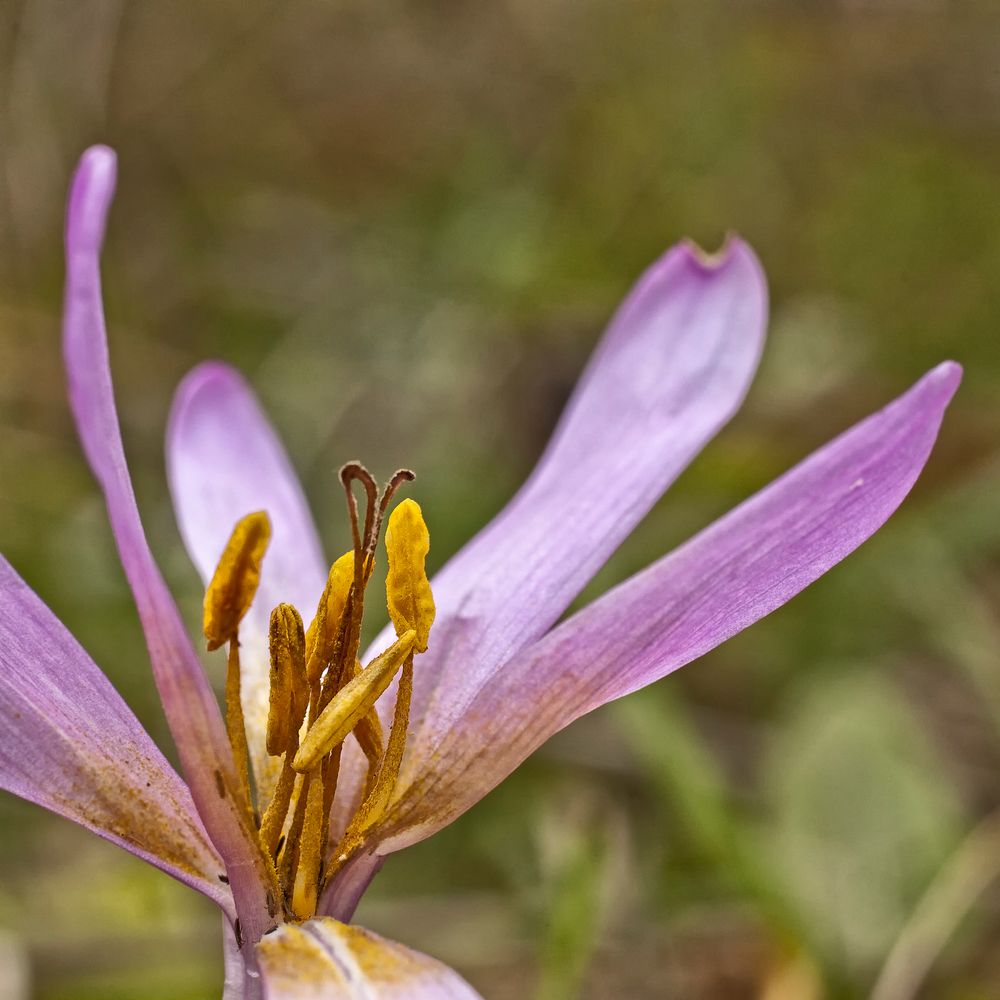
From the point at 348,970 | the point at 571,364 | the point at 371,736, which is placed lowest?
the point at 348,970

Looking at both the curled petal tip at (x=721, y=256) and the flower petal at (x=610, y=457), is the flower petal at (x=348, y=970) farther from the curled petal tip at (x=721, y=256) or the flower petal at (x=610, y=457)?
the curled petal tip at (x=721, y=256)

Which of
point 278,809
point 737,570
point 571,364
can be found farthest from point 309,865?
point 571,364

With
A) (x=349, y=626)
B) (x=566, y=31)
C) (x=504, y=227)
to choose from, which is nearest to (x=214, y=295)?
(x=504, y=227)

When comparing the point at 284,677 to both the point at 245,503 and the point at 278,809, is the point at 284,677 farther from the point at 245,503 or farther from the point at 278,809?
the point at 245,503

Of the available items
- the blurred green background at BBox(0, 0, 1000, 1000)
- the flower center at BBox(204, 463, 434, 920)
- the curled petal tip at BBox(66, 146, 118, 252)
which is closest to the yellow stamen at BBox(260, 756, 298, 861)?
the flower center at BBox(204, 463, 434, 920)

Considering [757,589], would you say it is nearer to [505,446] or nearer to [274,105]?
[505,446]

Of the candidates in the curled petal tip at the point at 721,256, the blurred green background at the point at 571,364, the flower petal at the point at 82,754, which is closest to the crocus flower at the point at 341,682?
the flower petal at the point at 82,754
